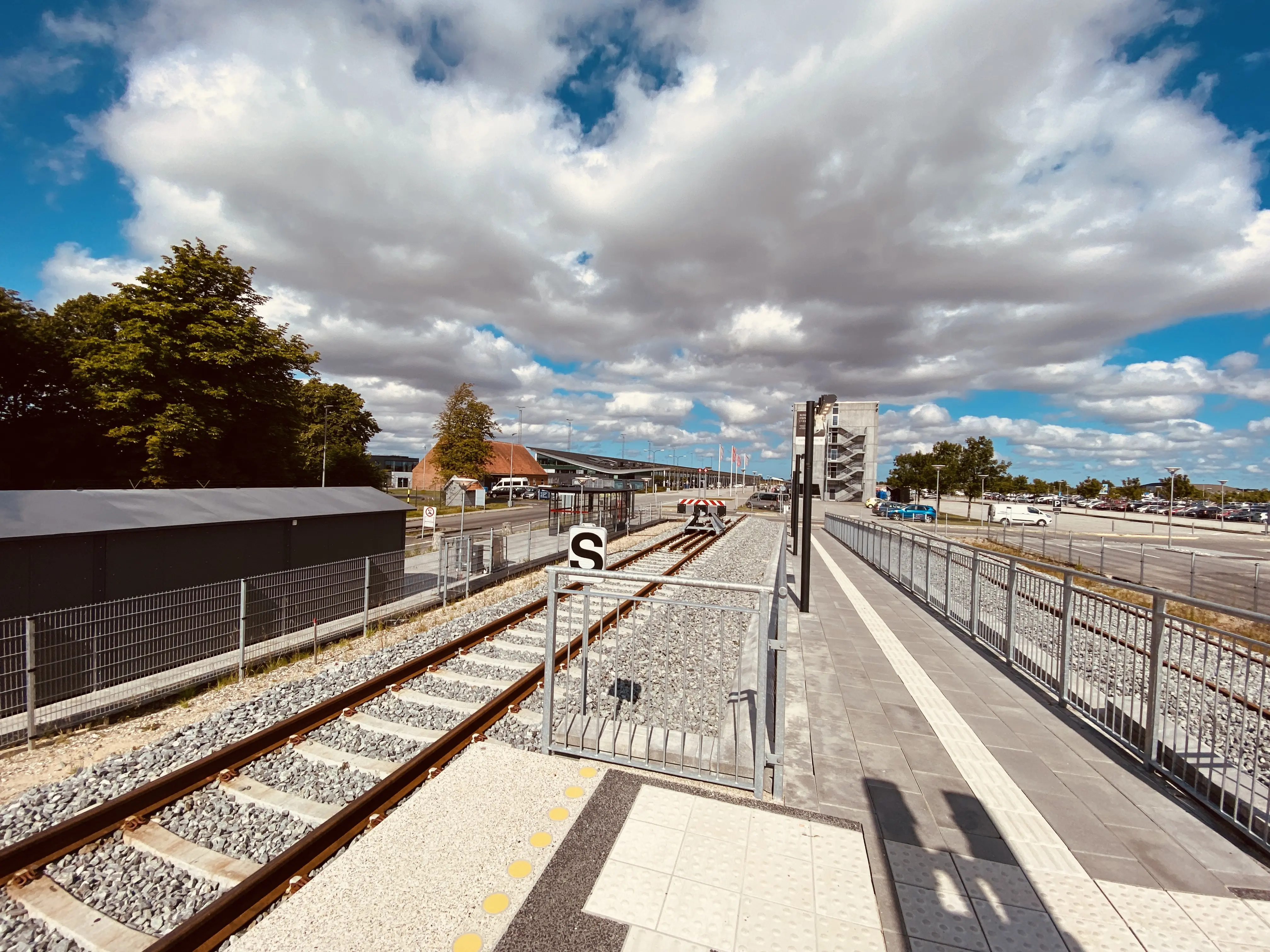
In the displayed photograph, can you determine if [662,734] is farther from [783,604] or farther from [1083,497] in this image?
[1083,497]

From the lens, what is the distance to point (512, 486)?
63.9 metres

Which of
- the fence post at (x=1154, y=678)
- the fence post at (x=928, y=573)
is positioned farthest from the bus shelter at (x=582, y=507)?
the fence post at (x=1154, y=678)

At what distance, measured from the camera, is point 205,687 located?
23.2ft

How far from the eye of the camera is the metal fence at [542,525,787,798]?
409 centimetres

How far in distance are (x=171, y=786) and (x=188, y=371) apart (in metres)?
23.8

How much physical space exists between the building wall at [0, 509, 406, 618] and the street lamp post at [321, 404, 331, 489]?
62.4 feet

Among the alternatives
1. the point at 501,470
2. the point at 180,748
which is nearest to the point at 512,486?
the point at 501,470

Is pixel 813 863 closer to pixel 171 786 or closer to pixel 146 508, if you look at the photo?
pixel 171 786

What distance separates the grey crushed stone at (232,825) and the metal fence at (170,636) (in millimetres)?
2920

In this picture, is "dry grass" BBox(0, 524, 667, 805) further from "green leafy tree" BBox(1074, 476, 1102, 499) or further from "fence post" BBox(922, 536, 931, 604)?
"green leafy tree" BBox(1074, 476, 1102, 499)

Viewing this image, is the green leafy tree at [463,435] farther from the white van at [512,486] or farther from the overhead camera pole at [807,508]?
the overhead camera pole at [807,508]

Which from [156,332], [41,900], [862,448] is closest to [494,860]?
[41,900]

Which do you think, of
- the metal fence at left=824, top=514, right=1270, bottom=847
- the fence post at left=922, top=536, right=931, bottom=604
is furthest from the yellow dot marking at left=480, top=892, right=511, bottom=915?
the fence post at left=922, top=536, right=931, bottom=604

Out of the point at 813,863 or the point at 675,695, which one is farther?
the point at 675,695
